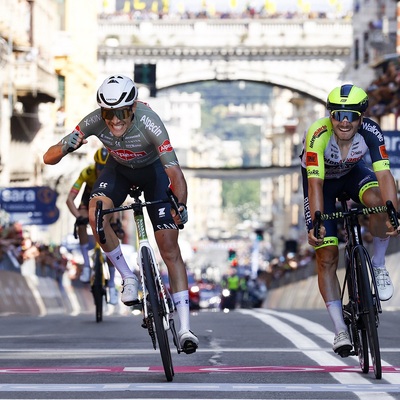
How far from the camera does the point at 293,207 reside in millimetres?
136125

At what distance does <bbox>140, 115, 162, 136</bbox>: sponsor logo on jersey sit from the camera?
10914 mm

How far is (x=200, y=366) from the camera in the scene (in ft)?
37.2

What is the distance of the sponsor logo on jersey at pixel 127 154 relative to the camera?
11.1m

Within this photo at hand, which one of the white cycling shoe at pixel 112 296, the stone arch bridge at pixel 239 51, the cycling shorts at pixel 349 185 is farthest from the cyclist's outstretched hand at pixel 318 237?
the stone arch bridge at pixel 239 51

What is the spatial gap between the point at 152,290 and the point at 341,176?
1612 mm

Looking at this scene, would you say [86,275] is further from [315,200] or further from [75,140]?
[315,200]

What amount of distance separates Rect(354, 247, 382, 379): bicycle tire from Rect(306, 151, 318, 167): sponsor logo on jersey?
2.07 feet

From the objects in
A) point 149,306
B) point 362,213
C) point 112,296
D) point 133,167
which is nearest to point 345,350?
point 362,213

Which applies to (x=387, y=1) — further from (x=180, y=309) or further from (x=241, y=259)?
(x=241, y=259)

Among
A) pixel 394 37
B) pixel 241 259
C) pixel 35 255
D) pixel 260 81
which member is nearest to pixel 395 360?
pixel 35 255

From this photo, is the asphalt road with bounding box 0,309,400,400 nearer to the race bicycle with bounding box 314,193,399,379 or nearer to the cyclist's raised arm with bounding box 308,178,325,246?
the race bicycle with bounding box 314,193,399,379

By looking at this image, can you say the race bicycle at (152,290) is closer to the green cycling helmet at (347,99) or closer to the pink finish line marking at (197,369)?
the pink finish line marking at (197,369)

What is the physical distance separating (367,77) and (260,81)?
614 inches

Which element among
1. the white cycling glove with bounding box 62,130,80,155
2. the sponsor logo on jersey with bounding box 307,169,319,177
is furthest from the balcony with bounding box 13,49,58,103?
the sponsor logo on jersey with bounding box 307,169,319,177
